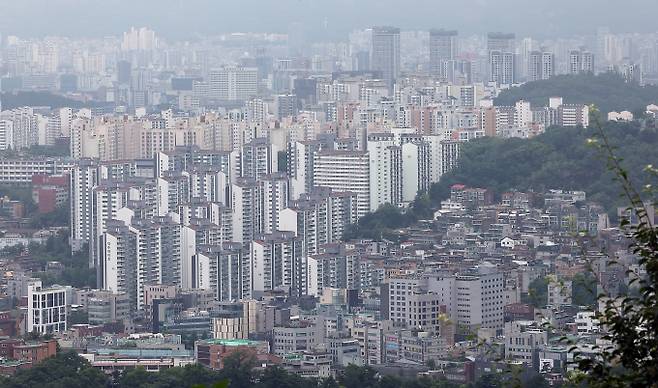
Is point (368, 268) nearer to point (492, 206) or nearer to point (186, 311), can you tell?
point (186, 311)

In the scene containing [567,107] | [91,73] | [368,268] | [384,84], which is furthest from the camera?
[91,73]

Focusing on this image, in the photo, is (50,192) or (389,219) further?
(50,192)

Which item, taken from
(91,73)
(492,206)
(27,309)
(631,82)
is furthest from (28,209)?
(91,73)

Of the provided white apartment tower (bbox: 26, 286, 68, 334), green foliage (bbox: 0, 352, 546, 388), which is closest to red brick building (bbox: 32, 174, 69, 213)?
white apartment tower (bbox: 26, 286, 68, 334)

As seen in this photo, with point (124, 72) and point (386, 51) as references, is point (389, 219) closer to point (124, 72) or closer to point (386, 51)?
point (386, 51)

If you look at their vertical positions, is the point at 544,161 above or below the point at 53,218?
above

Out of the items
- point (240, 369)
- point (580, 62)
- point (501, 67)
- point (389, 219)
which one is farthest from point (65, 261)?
point (501, 67)

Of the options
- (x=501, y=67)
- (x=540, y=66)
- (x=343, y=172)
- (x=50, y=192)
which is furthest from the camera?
(x=501, y=67)

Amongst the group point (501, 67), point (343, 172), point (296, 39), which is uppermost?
point (296, 39)
